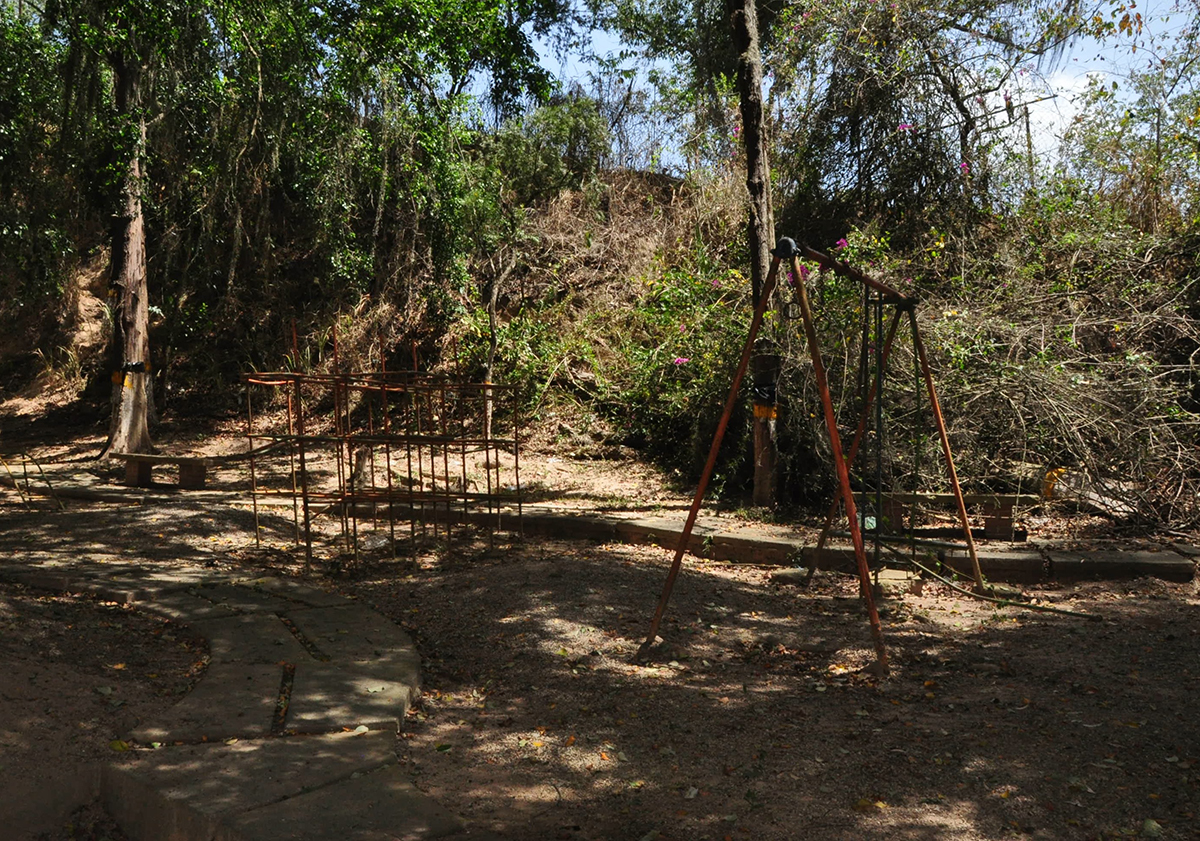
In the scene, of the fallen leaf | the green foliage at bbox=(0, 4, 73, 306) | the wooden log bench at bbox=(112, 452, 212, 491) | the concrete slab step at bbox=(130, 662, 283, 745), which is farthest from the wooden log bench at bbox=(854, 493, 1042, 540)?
the green foliage at bbox=(0, 4, 73, 306)

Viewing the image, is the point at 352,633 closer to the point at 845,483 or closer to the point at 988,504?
the point at 845,483

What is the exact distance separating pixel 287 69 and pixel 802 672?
27.8ft

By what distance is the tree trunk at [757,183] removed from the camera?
27.1 ft

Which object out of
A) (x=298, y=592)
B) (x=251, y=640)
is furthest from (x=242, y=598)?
(x=251, y=640)

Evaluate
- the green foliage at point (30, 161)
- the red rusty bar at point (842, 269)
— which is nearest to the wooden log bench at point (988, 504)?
the red rusty bar at point (842, 269)

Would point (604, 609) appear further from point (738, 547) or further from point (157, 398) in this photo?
point (157, 398)

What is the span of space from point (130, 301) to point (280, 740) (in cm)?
987

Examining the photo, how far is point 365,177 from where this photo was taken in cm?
1115

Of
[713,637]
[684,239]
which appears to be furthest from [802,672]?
[684,239]

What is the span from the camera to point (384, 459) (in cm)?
1125

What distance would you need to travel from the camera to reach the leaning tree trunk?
11.6m

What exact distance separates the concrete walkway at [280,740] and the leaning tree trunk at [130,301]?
7.11m

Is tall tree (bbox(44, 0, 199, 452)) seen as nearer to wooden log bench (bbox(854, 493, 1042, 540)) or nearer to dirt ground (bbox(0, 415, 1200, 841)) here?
dirt ground (bbox(0, 415, 1200, 841))

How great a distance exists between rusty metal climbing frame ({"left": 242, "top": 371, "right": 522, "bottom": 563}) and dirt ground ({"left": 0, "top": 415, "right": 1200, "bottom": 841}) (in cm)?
90
